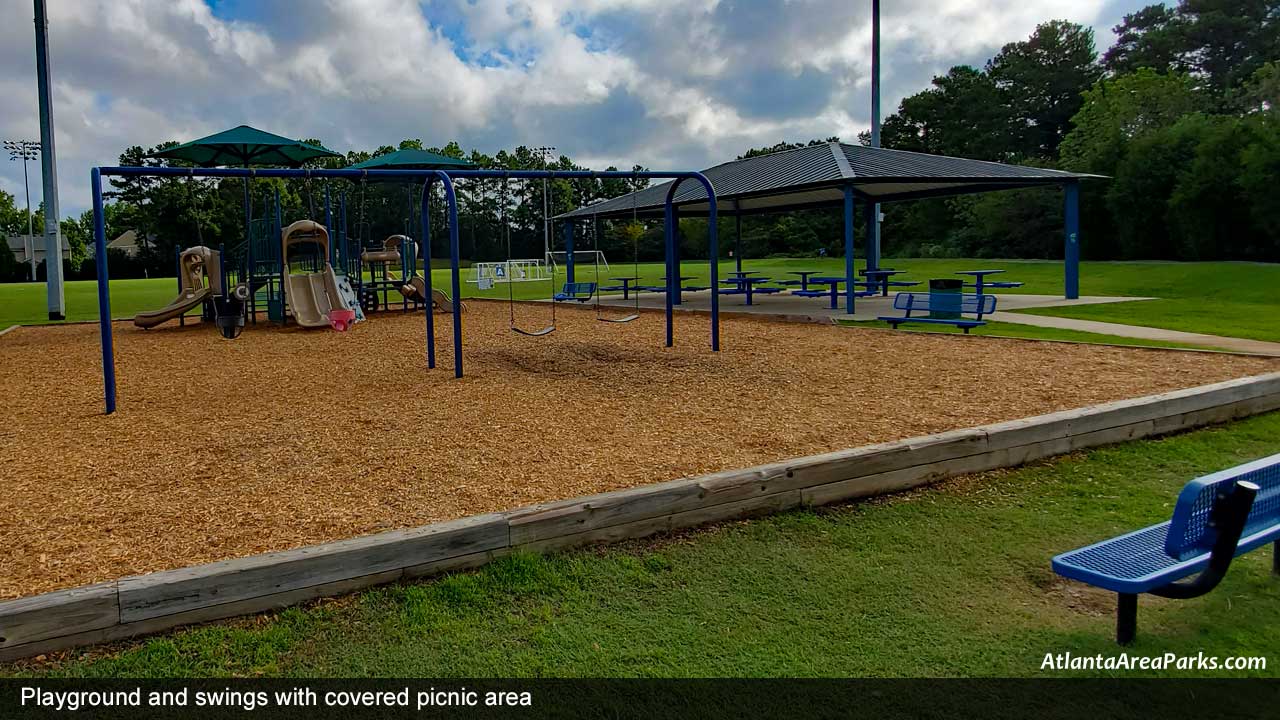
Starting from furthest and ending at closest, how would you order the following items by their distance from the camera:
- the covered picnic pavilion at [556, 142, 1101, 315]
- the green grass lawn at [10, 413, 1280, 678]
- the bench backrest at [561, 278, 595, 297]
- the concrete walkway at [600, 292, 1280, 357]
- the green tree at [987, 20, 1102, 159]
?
the green tree at [987, 20, 1102, 159]
the bench backrest at [561, 278, 595, 297]
the covered picnic pavilion at [556, 142, 1101, 315]
the concrete walkway at [600, 292, 1280, 357]
the green grass lawn at [10, 413, 1280, 678]

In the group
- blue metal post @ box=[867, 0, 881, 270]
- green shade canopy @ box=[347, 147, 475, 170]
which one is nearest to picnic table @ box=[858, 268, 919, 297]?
blue metal post @ box=[867, 0, 881, 270]

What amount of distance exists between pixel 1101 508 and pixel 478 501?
3.32 m

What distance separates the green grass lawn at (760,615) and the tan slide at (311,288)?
1359cm

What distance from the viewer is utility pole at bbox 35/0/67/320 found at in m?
19.2

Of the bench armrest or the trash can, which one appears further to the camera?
the trash can

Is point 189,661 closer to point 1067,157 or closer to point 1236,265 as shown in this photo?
point 1236,265

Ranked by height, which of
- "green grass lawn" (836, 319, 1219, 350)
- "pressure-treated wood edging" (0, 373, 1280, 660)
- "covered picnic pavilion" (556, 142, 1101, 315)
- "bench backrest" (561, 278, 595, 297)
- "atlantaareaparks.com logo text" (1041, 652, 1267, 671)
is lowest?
"atlantaareaparks.com logo text" (1041, 652, 1267, 671)

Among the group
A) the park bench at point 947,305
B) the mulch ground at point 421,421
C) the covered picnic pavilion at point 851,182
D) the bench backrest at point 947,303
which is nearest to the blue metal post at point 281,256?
the mulch ground at point 421,421

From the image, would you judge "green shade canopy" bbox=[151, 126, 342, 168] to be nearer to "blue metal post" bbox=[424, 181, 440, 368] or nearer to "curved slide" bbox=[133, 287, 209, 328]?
"curved slide" bbox=[133, 287, 209, 328]

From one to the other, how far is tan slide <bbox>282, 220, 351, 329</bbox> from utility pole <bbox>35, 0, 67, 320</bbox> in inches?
240

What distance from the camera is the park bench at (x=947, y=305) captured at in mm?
12336

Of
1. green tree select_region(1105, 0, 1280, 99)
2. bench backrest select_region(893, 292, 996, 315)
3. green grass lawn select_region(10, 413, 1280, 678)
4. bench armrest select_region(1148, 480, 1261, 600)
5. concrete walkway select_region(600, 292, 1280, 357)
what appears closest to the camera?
bench armrest select_region(1148, 480, 1261, 600)

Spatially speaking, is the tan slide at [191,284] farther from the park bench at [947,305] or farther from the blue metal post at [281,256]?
the park bench at [947,305]

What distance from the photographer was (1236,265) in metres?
27.6
